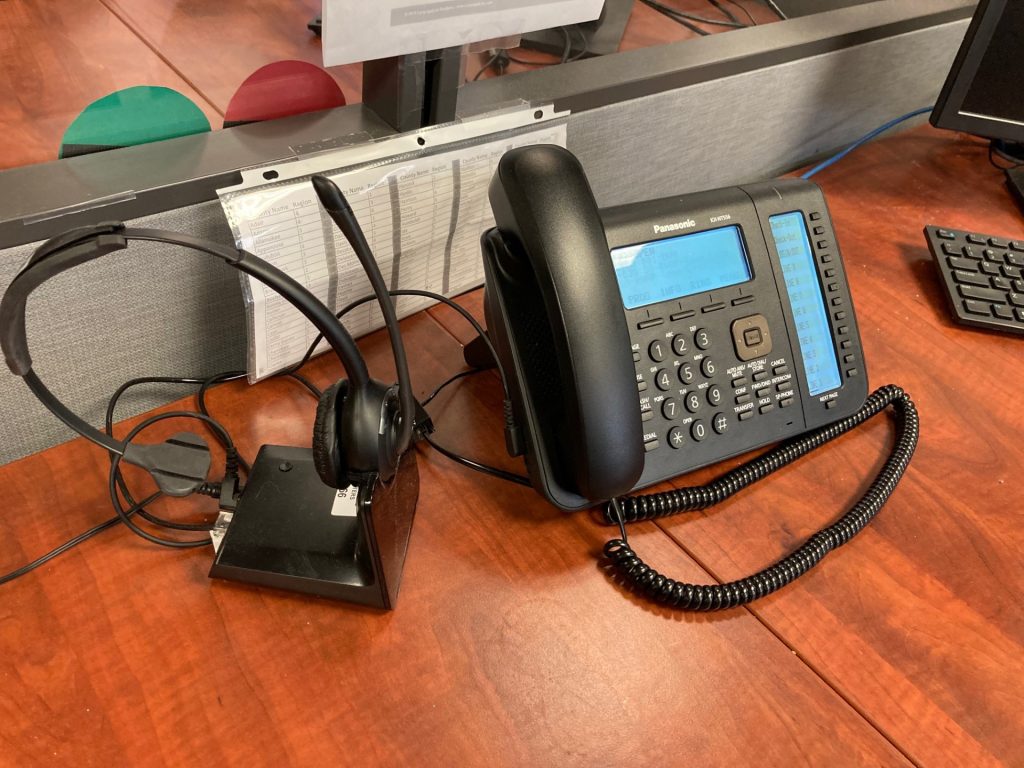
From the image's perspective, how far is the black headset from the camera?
1.27 ft

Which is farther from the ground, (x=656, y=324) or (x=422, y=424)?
(x=656, y=324)

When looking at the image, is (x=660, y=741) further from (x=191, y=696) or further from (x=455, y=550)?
(x=191, y=696)

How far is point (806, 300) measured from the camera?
706mm

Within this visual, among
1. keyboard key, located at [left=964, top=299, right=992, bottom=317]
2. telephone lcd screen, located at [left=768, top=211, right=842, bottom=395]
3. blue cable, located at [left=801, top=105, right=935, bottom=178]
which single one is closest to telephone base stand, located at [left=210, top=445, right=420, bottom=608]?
telephone lcd screen, located at [left=768, top=211, right=842, bottom=395]

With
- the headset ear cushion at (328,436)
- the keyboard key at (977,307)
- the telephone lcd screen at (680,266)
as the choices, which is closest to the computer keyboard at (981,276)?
the keyboard key at (977,307)

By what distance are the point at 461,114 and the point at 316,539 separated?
37 centimetres

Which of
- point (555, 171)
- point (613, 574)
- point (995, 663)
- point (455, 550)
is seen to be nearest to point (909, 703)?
point (995, 663)

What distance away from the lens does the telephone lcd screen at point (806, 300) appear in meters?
0.70

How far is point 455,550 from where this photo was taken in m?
0.60

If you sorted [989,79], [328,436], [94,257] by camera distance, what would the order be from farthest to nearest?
[989,79] < [328,436] < [94,257]

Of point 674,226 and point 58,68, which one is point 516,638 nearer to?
point 674,226

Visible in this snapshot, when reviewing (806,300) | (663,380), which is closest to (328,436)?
(663,380)

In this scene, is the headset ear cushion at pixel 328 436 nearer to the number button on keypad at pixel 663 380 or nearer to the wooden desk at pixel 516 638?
the wooden desk at pixel 516 638

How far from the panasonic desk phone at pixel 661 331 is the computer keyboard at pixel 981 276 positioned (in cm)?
Answer: 19
